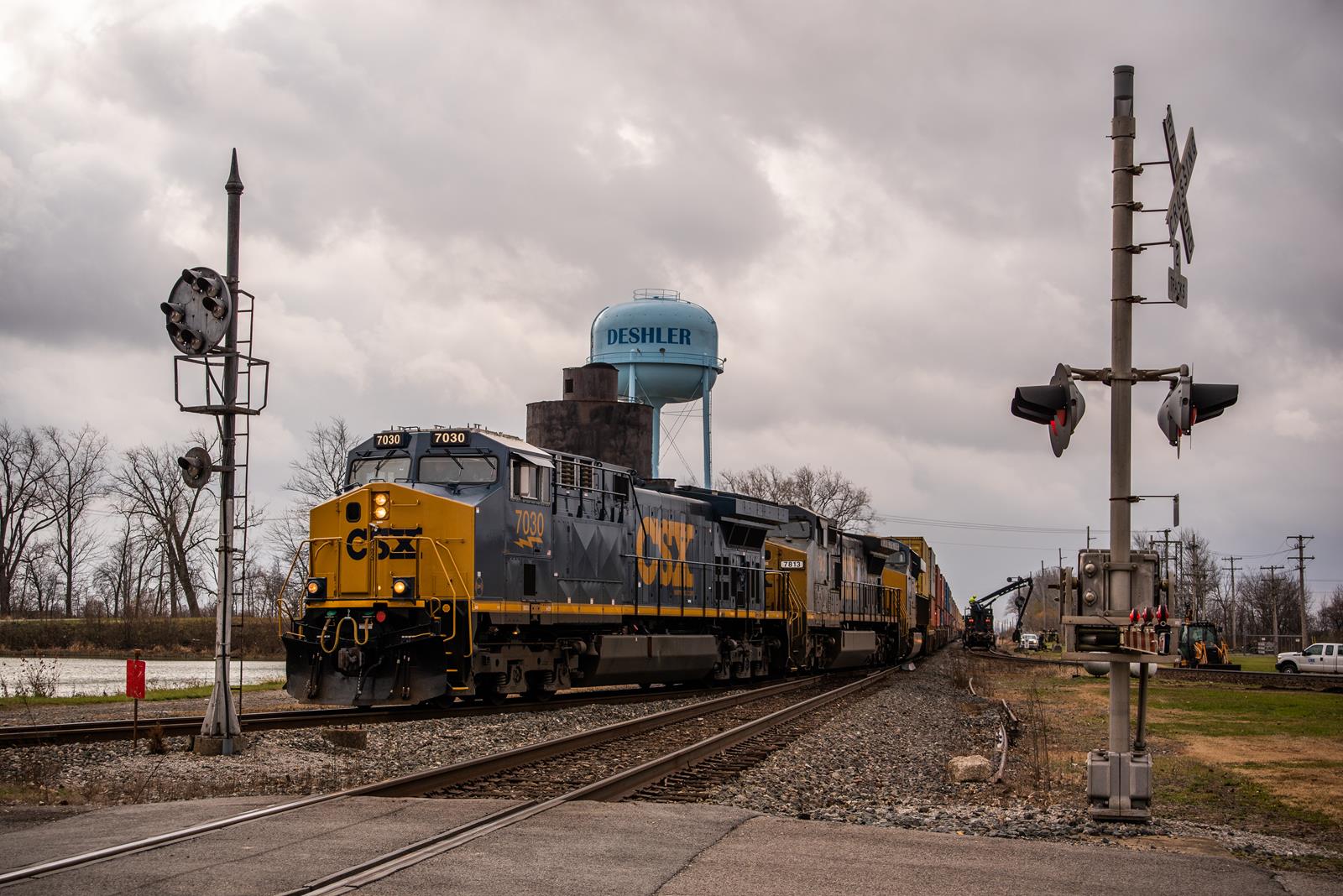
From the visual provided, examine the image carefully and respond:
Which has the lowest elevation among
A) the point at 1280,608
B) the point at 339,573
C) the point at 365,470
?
the point at 1280,608

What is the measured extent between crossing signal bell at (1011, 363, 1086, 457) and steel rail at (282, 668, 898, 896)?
4704mm

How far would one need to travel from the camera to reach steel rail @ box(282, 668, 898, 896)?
722 centimetres

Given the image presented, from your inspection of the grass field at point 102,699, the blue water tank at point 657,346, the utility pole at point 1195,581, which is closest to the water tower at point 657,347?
the blue water tank at point 657,346

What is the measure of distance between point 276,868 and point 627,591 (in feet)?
49.8

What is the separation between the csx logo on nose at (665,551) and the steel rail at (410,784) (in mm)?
4729

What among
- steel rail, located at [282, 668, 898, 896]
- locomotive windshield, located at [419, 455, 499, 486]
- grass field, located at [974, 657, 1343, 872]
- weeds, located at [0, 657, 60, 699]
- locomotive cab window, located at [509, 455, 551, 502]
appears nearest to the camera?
steel rail, located at [282, 668, 898, 896]

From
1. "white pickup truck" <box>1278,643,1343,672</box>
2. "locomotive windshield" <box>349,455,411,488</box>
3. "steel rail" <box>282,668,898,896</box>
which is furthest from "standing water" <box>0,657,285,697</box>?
"white pickup truck" <box>1278,643,1343,672</box>

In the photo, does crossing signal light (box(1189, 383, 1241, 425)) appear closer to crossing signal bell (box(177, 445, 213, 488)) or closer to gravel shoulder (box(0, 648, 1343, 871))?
gravel shoulder (box(0, 648, 1343, 871))

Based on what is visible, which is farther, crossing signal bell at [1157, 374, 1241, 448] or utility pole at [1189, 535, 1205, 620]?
utility pole at [1189, 535, 1205, 620]

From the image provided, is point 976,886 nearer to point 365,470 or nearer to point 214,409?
point 214,409

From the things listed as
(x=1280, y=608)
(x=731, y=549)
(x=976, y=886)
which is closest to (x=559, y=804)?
(x=976, y=886)

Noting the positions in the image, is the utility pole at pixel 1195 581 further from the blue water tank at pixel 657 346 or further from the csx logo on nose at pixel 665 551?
the csx logo on nose at pixel 665 551

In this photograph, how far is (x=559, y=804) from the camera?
32.7ft

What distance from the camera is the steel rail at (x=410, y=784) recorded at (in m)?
7.55
